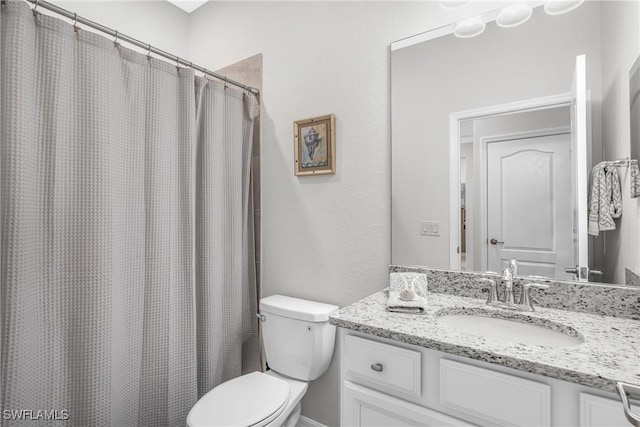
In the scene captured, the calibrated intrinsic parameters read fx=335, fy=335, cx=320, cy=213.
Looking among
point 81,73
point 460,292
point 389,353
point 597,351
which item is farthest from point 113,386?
point 597,351

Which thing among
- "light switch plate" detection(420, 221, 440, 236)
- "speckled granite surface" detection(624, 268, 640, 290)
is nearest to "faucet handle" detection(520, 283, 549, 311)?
"speckled granite surface" detection(624, 268, 640, 290)

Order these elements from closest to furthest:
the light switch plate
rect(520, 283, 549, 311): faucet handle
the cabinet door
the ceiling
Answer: the cabinet door < rect(520, 283, 549, 311): faucet handle < the light switch plate < the ceiling

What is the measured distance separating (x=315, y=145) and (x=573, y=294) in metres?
1.30

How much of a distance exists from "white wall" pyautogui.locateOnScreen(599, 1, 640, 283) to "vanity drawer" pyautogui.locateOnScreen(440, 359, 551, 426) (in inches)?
25.3

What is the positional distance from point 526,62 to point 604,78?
257 millimetres

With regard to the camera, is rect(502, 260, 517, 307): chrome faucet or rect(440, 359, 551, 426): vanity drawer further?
rect(502, 260, 517, 307): chrome faucet

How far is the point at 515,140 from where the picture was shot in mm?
1326

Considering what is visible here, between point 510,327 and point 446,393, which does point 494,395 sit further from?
point 510,327

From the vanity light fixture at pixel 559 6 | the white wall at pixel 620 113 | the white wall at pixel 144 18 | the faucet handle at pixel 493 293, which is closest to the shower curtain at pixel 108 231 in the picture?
the white wall at pixel 144 18

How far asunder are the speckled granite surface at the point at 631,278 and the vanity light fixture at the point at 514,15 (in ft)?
3.22

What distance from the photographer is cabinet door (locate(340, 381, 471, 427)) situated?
0.94 m

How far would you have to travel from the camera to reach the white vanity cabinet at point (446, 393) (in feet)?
2.51

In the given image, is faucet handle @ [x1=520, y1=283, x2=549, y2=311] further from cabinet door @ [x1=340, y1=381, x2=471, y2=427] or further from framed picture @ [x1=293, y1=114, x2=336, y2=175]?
framed picture @ [x1=293, y1=114, x2=336, y2=175]

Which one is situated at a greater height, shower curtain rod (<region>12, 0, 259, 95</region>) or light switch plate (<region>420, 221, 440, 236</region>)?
shower curtain rod (<region>12, 0, 259, 95</region>)
